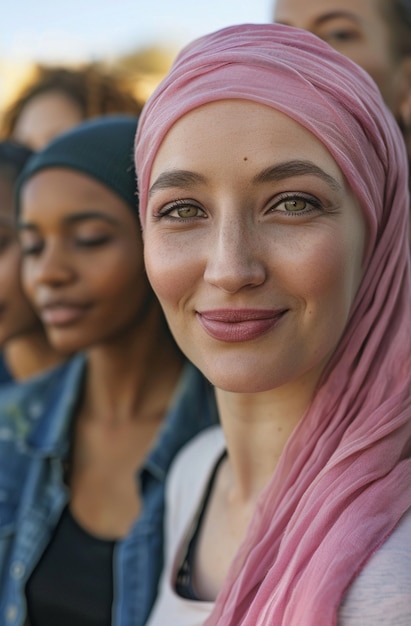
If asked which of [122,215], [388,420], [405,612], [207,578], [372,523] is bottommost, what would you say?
[207,578]

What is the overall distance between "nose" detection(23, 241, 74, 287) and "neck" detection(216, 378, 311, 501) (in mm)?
899

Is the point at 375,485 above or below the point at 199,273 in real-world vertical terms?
below

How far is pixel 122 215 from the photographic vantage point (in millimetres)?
2650

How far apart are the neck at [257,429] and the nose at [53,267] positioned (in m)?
0.90

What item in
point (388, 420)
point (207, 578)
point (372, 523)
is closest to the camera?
point (372, 523)

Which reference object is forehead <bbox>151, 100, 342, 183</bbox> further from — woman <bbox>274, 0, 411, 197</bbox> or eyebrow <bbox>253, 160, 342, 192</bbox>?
woman <bbox>274, 0, 411, 197</bbox>

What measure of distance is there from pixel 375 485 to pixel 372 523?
3.8 inches

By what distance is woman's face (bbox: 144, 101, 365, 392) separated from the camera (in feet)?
5.18

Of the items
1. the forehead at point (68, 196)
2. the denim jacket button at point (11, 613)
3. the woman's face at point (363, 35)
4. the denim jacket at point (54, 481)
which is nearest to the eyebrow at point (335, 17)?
the woman's face at point (363, 35)

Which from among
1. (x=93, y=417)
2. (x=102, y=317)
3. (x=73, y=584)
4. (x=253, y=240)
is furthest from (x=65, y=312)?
(x=253, y=240)

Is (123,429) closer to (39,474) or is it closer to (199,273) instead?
(39,474)

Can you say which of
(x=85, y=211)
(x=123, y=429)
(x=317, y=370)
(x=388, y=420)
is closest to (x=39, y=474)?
(x=123, y=429)

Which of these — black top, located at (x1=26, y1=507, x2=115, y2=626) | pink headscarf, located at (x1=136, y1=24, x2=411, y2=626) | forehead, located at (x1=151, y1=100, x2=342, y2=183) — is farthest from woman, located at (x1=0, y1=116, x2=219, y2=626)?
forehead, located at (x1=151, y1=100, x2=342, y2=183)

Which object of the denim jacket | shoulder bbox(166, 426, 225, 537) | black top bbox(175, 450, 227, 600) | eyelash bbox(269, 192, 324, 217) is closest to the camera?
eyelash bbox(269, 192, 324, 217)
